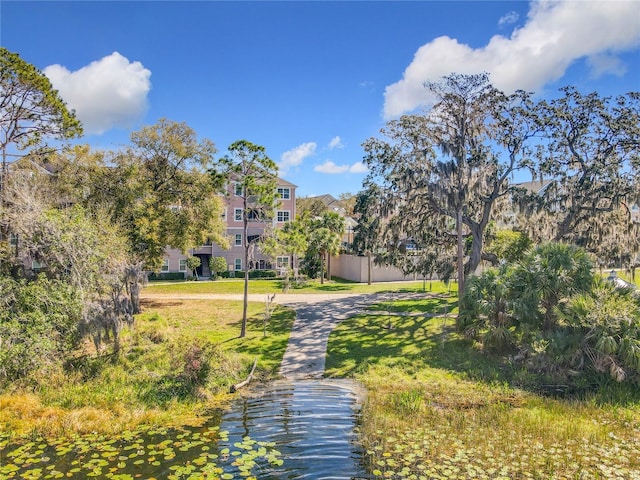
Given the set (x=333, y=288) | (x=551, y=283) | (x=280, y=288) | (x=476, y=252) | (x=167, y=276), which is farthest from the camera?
(x=167, y=276)

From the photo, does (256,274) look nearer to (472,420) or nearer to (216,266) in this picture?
(216,266)

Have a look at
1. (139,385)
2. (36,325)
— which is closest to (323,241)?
(139,385)

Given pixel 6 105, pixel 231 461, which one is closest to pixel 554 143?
pixel 231 461

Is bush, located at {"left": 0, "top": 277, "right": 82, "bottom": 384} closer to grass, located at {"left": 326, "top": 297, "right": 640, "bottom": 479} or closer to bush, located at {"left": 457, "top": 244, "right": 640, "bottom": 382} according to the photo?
grass, located at {"left": 326, "top": 297, "right": 640, "bottom": 479}

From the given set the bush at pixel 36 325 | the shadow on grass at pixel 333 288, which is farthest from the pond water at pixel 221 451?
the shadow on grass at pixel 333 288

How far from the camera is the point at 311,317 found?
18891 mm

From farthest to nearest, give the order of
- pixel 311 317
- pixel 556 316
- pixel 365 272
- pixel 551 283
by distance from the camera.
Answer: pixel 365 272
pixel 311 317
pixel 551 283
pixel 556 316

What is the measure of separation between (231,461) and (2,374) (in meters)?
6.32

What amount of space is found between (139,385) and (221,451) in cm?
427

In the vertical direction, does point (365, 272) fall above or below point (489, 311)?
above

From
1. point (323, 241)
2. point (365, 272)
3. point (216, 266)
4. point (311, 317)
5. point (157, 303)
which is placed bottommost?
point (311, 317)

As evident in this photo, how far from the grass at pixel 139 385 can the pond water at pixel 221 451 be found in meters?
0.63

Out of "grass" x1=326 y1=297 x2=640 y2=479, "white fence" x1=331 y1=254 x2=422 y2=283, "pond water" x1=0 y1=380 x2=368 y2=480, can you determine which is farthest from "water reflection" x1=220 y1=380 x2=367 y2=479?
"white fence" x1=331 y1=254 x2=422 y2=283

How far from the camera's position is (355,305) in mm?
21625
